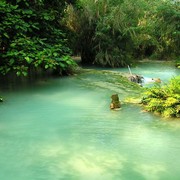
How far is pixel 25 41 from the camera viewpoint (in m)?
11.7

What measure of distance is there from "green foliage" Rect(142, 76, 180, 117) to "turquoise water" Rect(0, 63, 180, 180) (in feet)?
0.89

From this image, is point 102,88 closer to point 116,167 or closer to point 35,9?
→ point 35,9

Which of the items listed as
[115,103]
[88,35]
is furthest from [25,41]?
[88,35]

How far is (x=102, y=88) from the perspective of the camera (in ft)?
41.6

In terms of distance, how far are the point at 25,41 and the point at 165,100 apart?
526 cm

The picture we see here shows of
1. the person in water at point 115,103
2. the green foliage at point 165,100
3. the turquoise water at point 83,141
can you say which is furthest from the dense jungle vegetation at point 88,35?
the turquoise water at point 83,141

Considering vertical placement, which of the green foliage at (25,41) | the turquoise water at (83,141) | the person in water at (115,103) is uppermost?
the green foliage at (25,41)

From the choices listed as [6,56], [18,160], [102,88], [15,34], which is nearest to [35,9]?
[15,34]

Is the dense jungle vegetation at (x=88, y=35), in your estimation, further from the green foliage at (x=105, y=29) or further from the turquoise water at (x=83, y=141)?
the turquoise water at (x=83, y=141)

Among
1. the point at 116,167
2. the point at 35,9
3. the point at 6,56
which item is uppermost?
the point at 35,9

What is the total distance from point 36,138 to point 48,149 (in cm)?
71

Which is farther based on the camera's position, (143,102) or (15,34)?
(15,34)

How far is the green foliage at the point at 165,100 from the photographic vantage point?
8609 millimetres

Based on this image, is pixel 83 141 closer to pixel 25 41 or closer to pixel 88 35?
pixel 25 41
